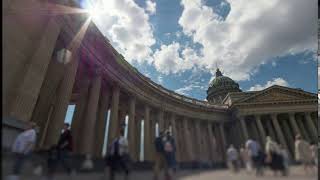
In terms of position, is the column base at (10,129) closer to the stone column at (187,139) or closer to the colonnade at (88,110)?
the colonnade at (88,110)

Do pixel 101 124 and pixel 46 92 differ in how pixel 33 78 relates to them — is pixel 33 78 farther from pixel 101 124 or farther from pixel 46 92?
pixel 101 124

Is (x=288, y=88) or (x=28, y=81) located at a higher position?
(x=288, y=88)

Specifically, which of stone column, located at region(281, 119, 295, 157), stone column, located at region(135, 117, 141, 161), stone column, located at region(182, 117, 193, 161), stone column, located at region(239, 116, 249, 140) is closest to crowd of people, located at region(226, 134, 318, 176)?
stone column, located at region(135, 117, 141, 161)

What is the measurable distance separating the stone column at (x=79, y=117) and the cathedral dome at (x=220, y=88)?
6370 centimetres

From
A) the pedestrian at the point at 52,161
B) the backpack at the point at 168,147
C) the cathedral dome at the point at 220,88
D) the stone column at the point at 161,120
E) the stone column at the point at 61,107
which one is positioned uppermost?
the cathedral dome at the point at 220,88

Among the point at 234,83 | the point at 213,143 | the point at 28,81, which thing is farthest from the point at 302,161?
the point at 234,83

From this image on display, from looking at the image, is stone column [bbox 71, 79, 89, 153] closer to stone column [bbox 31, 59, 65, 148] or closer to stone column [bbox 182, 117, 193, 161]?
stone column [bbox 31, 59, 65, 148]

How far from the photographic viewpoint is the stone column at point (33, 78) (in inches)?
680

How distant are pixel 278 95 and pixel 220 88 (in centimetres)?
3185

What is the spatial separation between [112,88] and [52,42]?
1258 centimetres

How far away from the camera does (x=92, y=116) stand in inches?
1054

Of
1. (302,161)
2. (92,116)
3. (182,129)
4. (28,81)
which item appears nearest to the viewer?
(302,161)

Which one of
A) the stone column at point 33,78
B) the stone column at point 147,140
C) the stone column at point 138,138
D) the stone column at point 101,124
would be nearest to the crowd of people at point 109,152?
the stone column at point 33,78

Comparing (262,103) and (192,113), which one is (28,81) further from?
(262,103)
